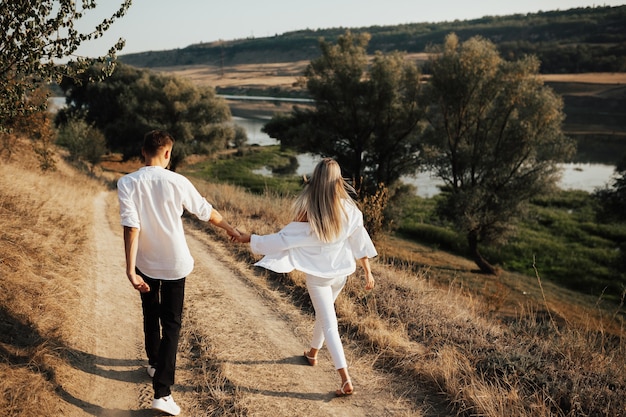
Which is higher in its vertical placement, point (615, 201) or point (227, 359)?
point (227, 359)

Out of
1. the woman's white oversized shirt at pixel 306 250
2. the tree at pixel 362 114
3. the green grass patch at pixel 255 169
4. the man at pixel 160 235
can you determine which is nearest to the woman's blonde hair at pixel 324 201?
the woman's white oversized shirt at pixel 306 250

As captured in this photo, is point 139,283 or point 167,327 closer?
point 139,283

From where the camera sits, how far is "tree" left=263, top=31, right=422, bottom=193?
28688 mm

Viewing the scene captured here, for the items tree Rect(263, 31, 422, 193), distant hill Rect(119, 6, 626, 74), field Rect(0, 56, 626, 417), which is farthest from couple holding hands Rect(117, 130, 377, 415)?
distant hill Rect(119, 6, 626, 74)

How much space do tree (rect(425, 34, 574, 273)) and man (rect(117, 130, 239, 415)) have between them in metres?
22.2

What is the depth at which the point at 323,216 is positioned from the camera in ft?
13.6

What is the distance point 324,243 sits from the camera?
168 inches

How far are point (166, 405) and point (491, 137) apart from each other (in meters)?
25.4

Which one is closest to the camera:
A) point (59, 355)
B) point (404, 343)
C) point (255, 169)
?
point (59, 355)

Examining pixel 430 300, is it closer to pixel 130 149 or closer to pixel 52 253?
pixel 52 253

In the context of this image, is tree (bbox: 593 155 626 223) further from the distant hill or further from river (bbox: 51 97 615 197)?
the distant hill

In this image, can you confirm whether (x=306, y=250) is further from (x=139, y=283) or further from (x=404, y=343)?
(x=404, y=343)

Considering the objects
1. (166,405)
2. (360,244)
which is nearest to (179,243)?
(166,405)

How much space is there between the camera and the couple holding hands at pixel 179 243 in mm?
3801
